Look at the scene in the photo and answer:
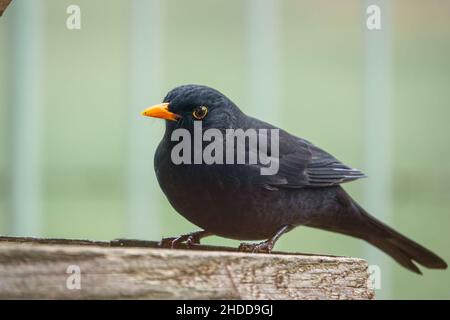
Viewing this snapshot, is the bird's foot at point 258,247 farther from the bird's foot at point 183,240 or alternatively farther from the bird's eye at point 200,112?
the bird's eye at point 200,112

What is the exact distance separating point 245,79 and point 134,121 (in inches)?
37.4

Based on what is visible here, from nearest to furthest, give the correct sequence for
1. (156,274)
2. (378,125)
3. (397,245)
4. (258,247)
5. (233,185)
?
(156,274), (258,247), (233,185), (397,245), (378,125)

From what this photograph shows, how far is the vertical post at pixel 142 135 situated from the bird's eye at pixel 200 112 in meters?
3.16

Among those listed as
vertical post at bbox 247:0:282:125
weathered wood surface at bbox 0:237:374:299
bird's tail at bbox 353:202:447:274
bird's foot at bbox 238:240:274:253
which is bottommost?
bird's tail at bbox 353:202:447:274

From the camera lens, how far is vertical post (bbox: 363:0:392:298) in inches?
279

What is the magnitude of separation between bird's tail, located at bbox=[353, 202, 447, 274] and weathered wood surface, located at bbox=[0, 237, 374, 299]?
2.04 metres

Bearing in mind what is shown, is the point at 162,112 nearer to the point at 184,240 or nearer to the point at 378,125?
the point at 184,240

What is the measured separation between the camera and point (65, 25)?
6906 mm

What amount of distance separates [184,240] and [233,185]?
328mm

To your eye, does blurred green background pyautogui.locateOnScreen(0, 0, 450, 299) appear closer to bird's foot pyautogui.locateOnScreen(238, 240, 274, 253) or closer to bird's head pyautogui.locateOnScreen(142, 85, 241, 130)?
bird's head pyautogui.locateOnScreen(142, 85, 241, 130)

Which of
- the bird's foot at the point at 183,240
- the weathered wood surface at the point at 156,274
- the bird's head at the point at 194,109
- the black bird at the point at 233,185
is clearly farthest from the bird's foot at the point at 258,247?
the weathered wood surface at the point at 156,274

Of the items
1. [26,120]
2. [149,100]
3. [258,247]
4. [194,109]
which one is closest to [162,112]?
[194,109]

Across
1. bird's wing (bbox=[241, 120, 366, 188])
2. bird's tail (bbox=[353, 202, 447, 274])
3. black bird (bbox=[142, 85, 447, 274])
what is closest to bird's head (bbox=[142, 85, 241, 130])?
black bird (bbox=[142, 85, 447, 274])

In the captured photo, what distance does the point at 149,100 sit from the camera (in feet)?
22.1
